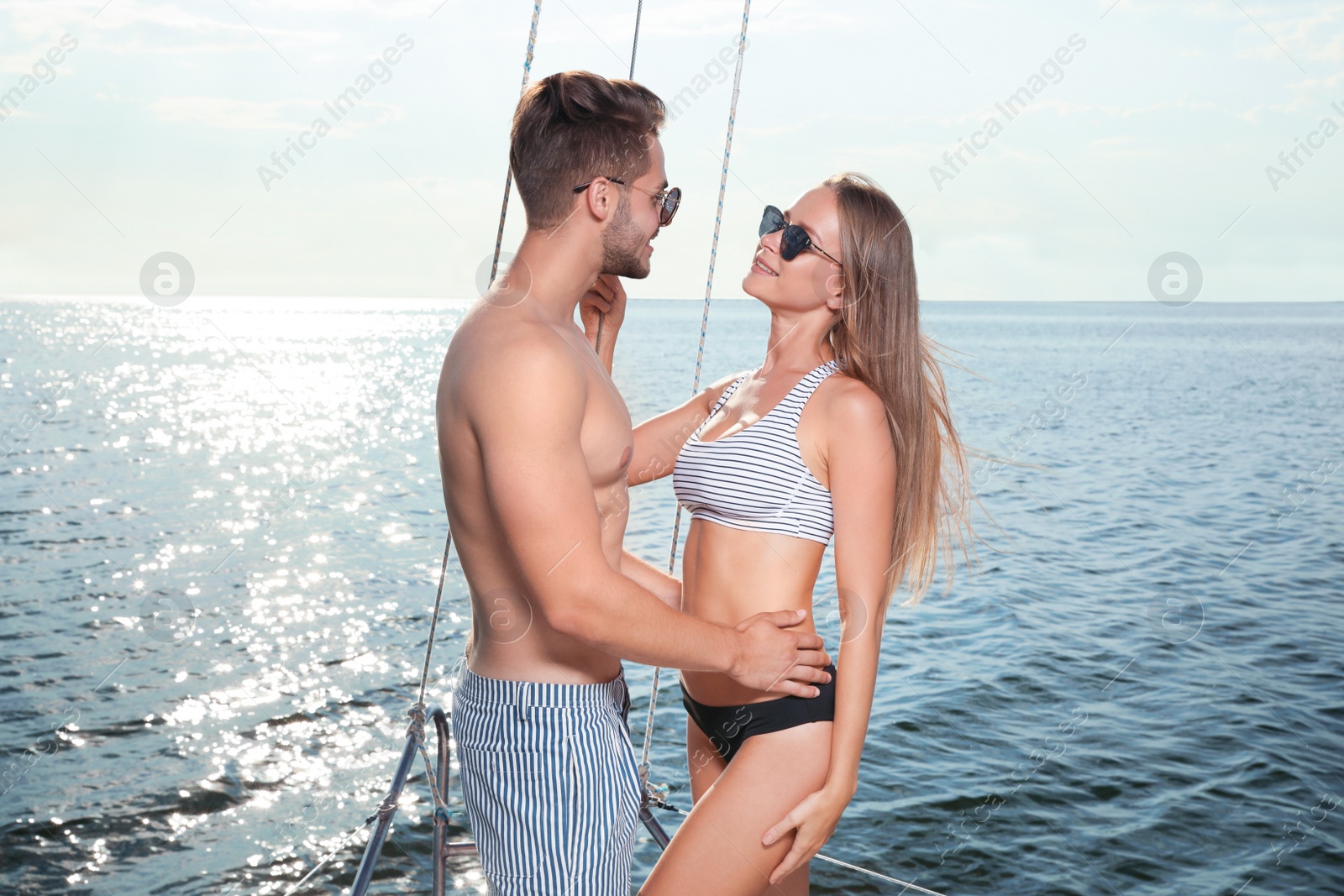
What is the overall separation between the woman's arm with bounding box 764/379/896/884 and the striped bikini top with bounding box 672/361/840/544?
2.6 inches

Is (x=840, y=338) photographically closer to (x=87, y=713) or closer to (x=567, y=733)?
(x=567, y=733)

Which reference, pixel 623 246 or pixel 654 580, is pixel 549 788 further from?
pixel 623 246

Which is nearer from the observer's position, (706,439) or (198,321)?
(706,439)

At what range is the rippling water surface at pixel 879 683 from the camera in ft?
22.7

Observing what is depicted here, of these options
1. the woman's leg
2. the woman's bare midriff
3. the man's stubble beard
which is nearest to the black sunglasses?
the man's stubble beard

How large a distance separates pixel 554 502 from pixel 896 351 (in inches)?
45.5

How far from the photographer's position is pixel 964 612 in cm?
1223

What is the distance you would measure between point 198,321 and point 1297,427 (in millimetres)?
125940

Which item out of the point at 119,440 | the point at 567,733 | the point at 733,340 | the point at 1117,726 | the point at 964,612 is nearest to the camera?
the point at 567,733

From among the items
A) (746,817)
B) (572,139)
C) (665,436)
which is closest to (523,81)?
(572,139)

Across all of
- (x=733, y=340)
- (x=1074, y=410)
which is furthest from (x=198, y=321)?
(x=1074, y=410)

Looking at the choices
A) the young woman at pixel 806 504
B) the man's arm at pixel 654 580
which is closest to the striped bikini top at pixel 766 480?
the young woman at pixel 806 504

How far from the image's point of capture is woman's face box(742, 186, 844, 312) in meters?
2.77

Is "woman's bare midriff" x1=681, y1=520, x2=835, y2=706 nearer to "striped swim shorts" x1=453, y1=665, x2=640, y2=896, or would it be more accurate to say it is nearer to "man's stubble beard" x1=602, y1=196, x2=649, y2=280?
"striped swim shorts" x1=453, y1=665, x2=640, y2=896
